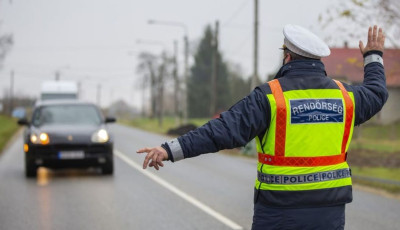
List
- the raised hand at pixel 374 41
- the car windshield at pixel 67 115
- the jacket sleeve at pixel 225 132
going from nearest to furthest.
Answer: the jacket sleeve at pixel 225 132 < the raised hand at pixel 374 41 < the car windshield at pixel 67 115

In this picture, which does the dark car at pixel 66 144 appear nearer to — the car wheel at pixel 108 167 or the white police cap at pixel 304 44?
the car wheel at pixel 108 167

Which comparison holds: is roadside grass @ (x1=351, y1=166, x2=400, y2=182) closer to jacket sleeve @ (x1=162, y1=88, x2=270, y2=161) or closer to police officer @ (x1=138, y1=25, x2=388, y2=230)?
police officer @ (x1=138, y1=25, x2=388, y2=230)

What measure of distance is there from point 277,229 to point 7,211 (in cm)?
668

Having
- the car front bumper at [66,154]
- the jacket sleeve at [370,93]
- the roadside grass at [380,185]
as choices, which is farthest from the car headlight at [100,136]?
the jacket sleeve at [370,93]

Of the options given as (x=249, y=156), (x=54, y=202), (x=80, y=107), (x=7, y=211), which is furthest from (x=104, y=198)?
(x=249, y=156)

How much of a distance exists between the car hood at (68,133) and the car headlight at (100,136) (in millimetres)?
82

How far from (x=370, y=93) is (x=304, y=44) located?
527 mm

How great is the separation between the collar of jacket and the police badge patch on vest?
0.17 meters

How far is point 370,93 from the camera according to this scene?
3992 millimetres

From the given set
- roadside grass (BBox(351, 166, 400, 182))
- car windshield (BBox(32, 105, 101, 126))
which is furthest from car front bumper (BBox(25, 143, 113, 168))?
roadside grass (BBox(351, 166, 400, 182))

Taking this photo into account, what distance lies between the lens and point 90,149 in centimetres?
1391

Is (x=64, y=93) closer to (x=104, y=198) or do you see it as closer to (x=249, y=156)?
(x=249, y=156)

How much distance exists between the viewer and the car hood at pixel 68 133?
13734mm

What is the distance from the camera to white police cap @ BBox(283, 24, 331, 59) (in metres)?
3.79
